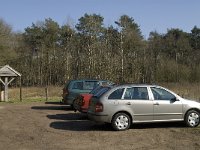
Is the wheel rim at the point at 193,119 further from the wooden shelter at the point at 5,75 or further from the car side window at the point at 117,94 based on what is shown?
the wooden shelter at the point at 5,75

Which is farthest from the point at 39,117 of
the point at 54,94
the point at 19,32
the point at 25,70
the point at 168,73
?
the point at 19,32

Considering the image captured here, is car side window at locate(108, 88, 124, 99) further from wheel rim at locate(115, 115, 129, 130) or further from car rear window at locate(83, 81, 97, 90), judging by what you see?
car rear window at locate(83, 81, 97, 90)

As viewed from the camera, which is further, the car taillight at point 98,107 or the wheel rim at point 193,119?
the wheel rim at point 193,119


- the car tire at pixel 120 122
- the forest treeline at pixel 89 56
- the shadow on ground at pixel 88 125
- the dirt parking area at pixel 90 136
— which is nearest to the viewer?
the dirt parking area at pixel 90 136

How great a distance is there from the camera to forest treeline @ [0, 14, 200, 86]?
54188mm

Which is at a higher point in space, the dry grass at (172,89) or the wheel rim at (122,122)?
the dry grass at (172,89)

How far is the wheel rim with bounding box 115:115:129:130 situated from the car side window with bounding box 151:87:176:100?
1.40 metres

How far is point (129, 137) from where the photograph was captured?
43.8 ft

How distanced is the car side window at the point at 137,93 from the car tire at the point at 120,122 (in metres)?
0.70

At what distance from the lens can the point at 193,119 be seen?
50.8 feet

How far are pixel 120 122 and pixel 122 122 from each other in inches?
2.9

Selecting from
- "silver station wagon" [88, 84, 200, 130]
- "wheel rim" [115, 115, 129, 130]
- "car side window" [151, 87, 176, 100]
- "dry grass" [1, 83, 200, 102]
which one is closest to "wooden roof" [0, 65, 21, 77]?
"dry grass" [1, 83, 200, 102]

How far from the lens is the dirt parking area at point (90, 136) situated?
1197 cm

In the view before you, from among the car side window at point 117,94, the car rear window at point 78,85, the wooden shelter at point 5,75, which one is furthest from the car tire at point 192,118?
the wooden shelter at point 5,75
